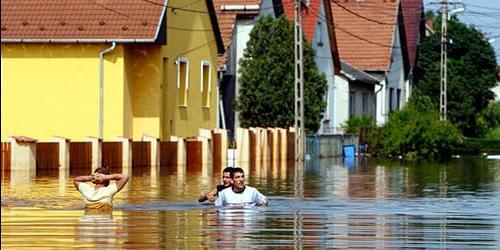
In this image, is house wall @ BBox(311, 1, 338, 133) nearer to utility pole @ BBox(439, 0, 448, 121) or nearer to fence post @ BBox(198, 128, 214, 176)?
utility pole @ BBox(439, 0, 448, 121)

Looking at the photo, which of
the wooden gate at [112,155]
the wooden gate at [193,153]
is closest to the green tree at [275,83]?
the wooden gate at [193,153]

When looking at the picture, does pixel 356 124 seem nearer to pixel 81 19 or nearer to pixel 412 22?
pixel 81 19

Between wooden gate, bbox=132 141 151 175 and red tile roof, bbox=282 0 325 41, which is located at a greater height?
red tile roof, bbox=282 0 325 41

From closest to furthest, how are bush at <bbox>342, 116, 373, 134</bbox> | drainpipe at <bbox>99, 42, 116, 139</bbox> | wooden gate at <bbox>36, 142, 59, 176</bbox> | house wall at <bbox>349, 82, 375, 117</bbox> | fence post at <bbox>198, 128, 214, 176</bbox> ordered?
wooden gate at <bbox>36, 142, 59, 176</bbox> < fence post at <bbox>198, 128, 214, 176</bbox> < drainpipe at <bbox>99, 42, 116, 139</bbox> < bush at <bbox>342, 116, 373, 134</bbox> < house wall at <bbox>349, 82, 375, 117</bbox>

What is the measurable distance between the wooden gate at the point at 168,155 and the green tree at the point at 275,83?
49.4 feet

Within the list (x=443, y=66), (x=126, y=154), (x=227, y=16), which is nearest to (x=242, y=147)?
(x=126, y=154)

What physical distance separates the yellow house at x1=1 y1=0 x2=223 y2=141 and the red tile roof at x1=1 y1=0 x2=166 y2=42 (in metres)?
0.03

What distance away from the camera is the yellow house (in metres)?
47.5

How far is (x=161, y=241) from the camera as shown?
54.6 ft

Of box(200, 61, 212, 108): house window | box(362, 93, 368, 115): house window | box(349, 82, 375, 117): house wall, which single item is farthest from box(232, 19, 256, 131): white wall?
box(362, 93, 368, 115): house window

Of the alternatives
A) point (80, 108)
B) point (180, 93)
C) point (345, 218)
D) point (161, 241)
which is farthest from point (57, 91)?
point (161, 241)

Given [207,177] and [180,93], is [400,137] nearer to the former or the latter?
[180,93]

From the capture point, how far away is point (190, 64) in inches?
2147

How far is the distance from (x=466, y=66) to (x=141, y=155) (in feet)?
190
